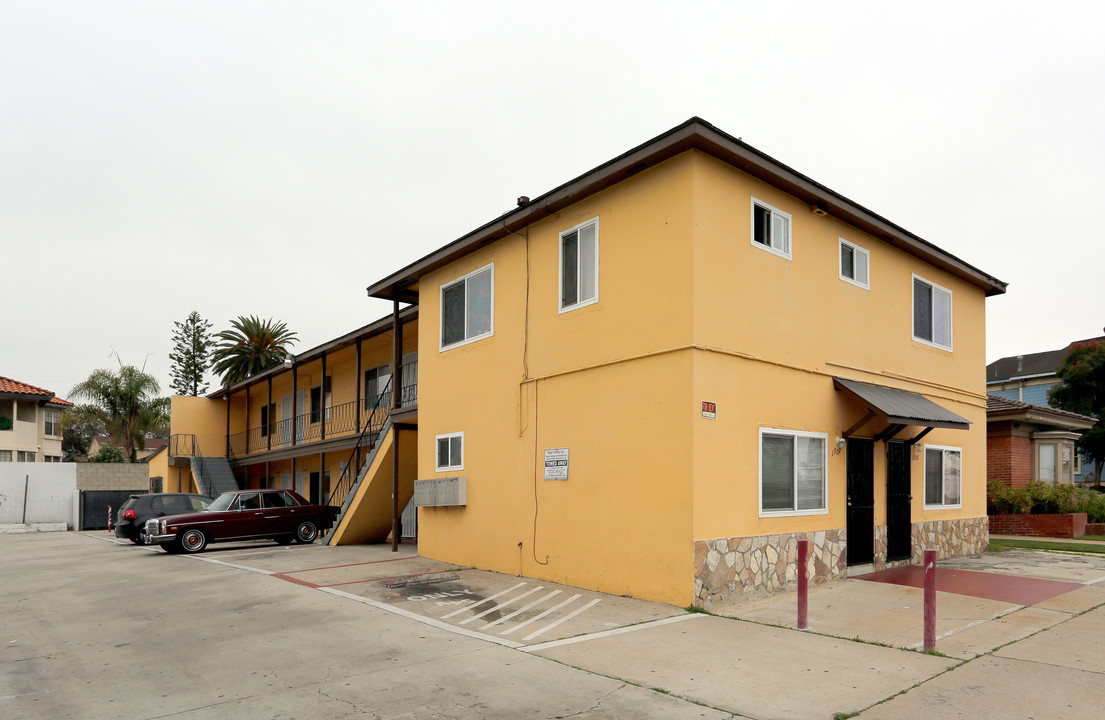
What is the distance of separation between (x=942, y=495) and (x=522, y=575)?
8337mm

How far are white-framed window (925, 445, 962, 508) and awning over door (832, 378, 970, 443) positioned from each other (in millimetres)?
1344

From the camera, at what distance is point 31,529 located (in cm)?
3141

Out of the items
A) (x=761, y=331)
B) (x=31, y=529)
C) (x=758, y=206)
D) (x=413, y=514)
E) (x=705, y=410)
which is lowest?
(x=31, y=529)

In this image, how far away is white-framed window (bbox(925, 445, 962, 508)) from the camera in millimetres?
14695

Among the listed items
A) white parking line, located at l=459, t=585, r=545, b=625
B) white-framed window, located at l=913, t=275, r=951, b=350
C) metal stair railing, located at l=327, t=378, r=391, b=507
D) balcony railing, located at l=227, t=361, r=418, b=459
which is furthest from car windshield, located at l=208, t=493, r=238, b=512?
white-framed window, located at l=913, t=275, r=951, b=350

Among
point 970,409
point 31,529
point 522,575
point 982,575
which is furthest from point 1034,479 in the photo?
point 31,529

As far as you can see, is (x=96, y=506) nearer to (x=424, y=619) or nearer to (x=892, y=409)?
(x=424, y=619)

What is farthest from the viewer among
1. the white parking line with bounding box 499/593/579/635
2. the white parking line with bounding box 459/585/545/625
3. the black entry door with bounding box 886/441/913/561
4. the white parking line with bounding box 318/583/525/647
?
the black entry door with bounding box 886/441/913/561

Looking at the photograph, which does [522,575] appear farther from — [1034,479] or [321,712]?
[1034,479]

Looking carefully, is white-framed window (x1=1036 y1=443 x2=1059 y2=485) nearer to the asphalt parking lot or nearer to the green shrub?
the green shrub

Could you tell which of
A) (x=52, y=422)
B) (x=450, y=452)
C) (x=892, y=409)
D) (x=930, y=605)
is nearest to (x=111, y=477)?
(x=52, y=422)

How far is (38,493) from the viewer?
3284 cm

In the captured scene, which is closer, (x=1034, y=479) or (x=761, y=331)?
(x=761, y=331)

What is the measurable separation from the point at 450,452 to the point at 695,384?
647 cm
